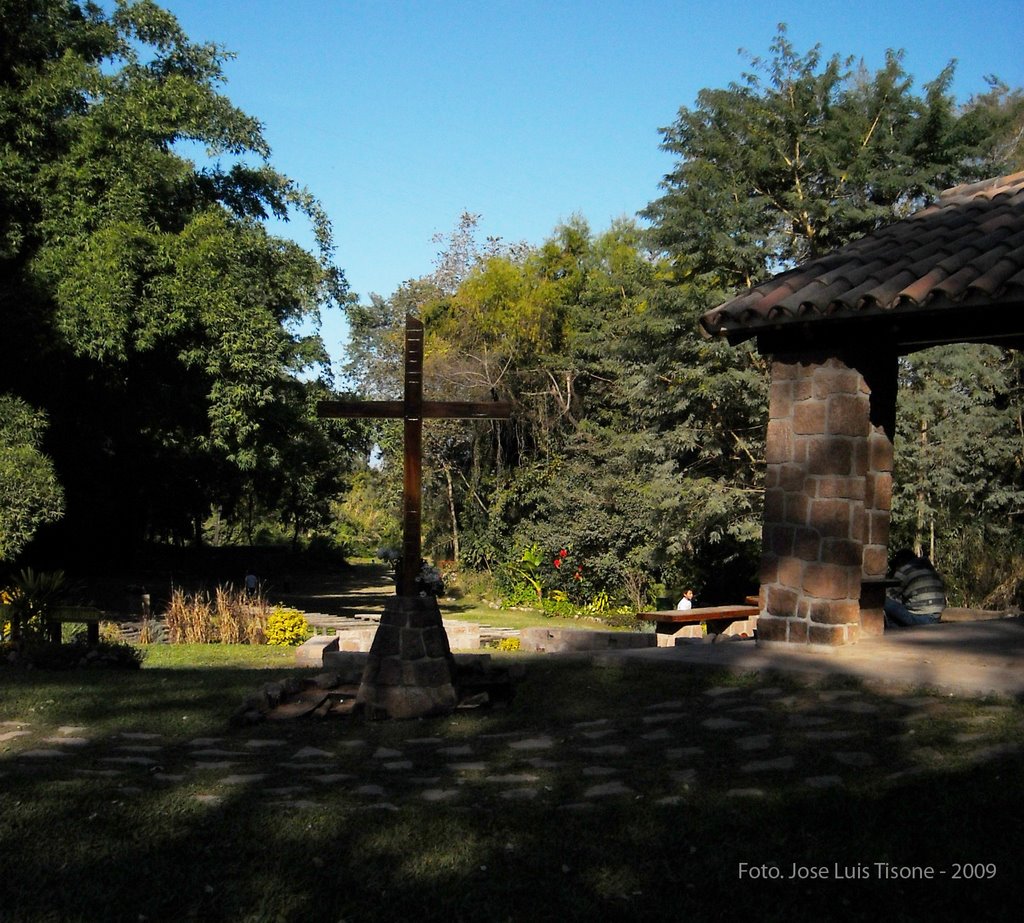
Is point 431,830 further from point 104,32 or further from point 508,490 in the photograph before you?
point 508,490

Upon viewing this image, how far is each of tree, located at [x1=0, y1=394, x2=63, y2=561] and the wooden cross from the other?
857 centimetres

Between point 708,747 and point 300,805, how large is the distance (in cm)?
202

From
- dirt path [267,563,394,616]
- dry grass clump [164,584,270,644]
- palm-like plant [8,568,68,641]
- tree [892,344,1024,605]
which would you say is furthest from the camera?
dirt path [267,563,394,616]

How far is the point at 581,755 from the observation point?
5301mm

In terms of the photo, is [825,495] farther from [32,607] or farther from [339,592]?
[339,592]

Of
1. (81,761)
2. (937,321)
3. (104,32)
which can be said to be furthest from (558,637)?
(104,32)

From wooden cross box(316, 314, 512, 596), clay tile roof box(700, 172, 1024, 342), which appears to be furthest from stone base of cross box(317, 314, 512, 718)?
clay tile roof box(700, 172, 1024, 342)

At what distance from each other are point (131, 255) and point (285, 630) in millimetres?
5350

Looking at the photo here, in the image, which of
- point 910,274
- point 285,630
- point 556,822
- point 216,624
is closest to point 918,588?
point 910,274

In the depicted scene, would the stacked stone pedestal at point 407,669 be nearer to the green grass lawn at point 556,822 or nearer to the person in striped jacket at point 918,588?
the green grass lawn at point 556,822

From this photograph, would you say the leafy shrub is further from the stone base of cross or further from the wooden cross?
the wooden cross

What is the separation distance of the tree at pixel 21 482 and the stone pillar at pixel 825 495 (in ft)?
32.6

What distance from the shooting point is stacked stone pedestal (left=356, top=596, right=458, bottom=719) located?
21.2 ft

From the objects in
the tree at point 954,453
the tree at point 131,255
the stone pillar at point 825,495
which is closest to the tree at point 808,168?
the tree at point 954,453
